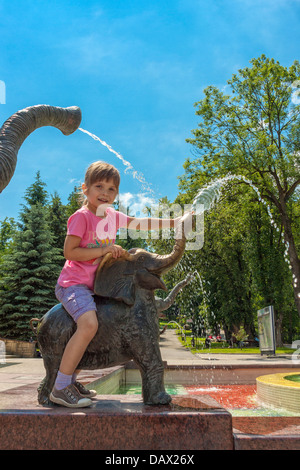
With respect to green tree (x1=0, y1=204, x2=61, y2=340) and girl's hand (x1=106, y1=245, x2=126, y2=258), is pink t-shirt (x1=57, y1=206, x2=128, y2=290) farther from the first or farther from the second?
green tree (x1=0, y1=204, x2=61, y2=340)

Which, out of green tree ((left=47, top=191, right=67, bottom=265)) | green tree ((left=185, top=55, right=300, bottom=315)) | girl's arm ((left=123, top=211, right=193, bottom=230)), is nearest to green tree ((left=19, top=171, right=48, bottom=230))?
green tree ((left=47, top=191, right=67, bottom=265))

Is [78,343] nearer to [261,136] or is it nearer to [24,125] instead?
[24,125]


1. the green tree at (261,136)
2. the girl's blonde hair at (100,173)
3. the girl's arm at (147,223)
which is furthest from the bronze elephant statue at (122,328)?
the green tree at (261,136)

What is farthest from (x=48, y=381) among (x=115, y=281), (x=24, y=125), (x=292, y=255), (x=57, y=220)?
(x=57, y=220)

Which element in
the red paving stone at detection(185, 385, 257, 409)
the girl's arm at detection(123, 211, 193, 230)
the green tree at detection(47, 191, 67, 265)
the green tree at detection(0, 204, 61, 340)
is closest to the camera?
the girl's arm at detection(123, 211, 193, 230)

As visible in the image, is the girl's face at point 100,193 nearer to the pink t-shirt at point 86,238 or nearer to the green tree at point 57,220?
the pink t-shirt at point 86,238

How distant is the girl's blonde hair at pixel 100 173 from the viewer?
261 centimetres

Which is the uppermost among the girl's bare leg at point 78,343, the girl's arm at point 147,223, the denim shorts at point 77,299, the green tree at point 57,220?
the green tree at point 57,220

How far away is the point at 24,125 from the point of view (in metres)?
5.41

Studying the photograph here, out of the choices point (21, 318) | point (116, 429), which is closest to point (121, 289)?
point (116, 429)

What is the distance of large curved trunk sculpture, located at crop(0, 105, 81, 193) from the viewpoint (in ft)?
15.4

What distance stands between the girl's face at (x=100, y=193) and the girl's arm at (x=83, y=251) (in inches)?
11.2

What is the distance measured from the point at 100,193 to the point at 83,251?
1.40 feet

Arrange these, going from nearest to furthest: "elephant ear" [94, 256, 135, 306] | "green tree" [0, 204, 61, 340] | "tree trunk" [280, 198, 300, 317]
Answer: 1. "elephant ear" [94, 256, 135, 306]
2. "tree trunk" [280, 198, 300, 317]
3. "green tree" [0, 204, 61, 340]
